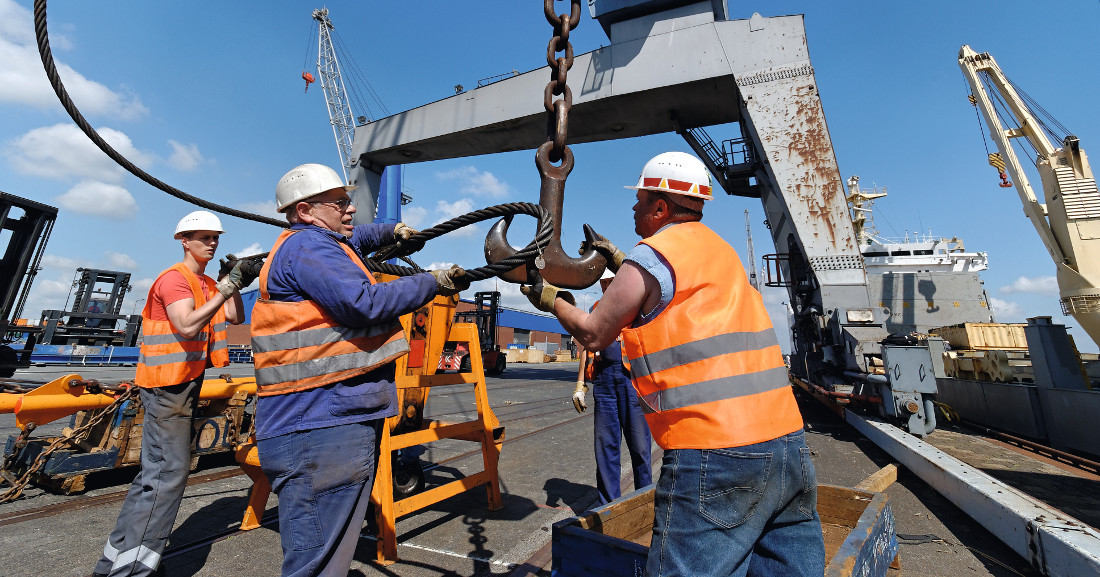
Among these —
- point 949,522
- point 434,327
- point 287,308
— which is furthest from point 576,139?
point 287,308

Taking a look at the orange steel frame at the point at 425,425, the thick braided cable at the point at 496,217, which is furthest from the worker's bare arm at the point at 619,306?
the orange steel frame at the point at 425,425

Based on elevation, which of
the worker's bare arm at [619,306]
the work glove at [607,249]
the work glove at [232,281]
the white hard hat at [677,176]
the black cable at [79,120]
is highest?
the black cable at [79,120]

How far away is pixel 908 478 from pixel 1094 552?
2738 mm

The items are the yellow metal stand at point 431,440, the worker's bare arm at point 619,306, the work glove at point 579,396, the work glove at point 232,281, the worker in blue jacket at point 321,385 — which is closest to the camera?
the worker's bare arm at point 619,306

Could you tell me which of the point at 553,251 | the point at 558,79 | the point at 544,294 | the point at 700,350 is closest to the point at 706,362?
the point at 700,350

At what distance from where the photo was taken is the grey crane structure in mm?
7531

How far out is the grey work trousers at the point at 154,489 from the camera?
2.28 meters

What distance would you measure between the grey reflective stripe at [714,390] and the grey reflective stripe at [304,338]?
1.08 meters

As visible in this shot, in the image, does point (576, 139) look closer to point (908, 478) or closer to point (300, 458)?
point (908, 478)

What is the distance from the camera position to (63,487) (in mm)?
3609

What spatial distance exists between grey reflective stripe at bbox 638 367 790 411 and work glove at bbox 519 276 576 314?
620 mm

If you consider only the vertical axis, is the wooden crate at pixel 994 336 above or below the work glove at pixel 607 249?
above

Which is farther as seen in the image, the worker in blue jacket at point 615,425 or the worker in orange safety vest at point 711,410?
the worker in blue jacket at point 615,425

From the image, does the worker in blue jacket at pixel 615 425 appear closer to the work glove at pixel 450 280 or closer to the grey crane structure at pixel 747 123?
A: the work glove at pixel 450 280
